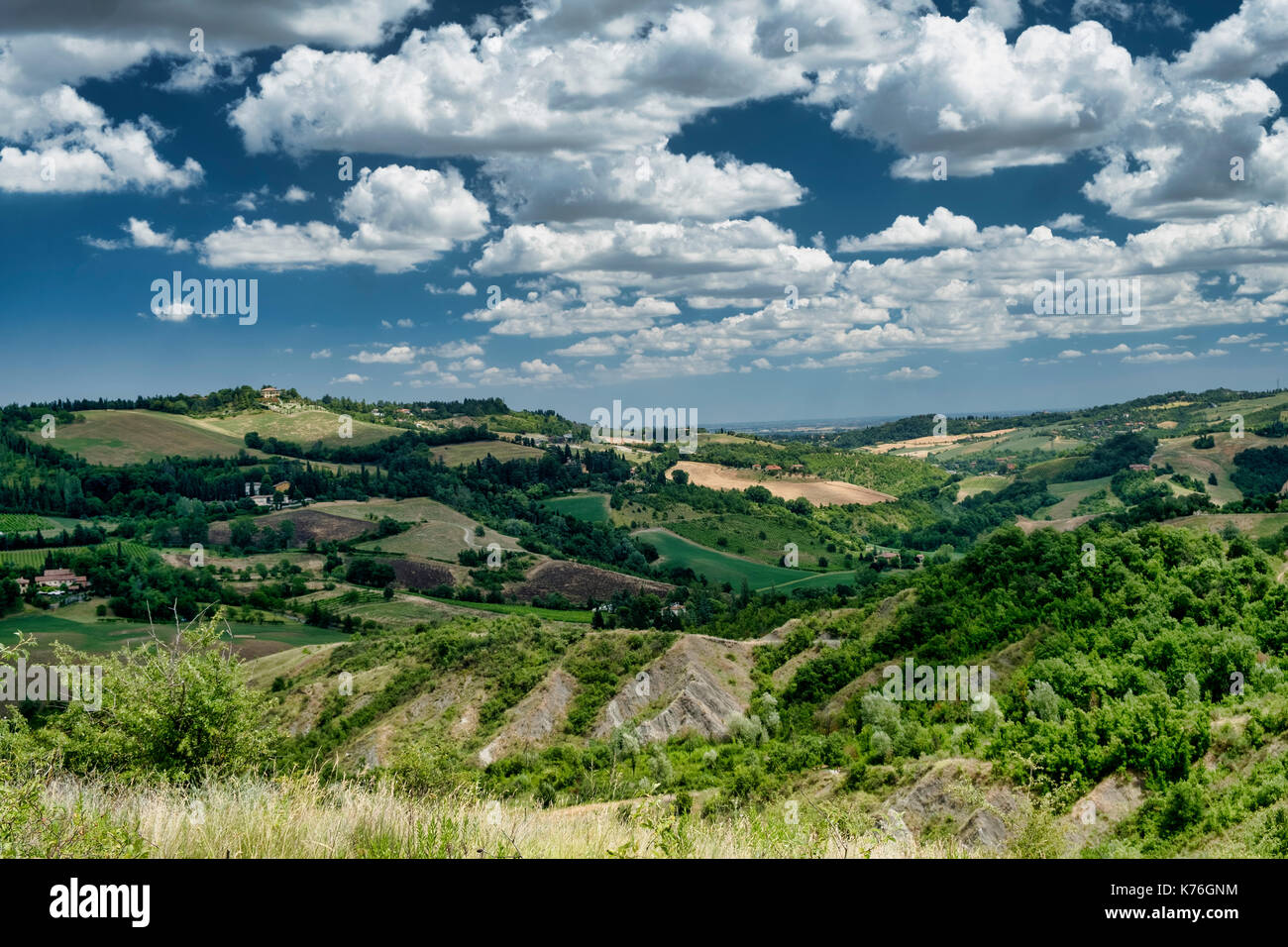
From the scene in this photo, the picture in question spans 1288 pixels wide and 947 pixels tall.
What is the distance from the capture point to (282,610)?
11438cm

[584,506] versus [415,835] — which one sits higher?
[415,835]

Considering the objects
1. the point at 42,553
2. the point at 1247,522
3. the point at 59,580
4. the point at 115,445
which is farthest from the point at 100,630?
the point at 1247,522

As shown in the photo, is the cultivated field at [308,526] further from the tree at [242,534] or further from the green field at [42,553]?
the green field at [42,553]

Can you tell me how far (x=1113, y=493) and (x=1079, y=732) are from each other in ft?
553

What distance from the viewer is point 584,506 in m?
180

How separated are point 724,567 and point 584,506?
143 feet

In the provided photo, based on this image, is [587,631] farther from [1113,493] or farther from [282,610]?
[1113,493]

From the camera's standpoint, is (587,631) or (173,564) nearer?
(587,631)

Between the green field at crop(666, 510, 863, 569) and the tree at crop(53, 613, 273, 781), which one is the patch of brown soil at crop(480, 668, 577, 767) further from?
the green field at crop(666, 510, 863, 569)

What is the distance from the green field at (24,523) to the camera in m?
146

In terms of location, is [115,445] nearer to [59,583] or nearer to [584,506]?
[59,583]

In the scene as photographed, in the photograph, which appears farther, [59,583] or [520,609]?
[59,583]
